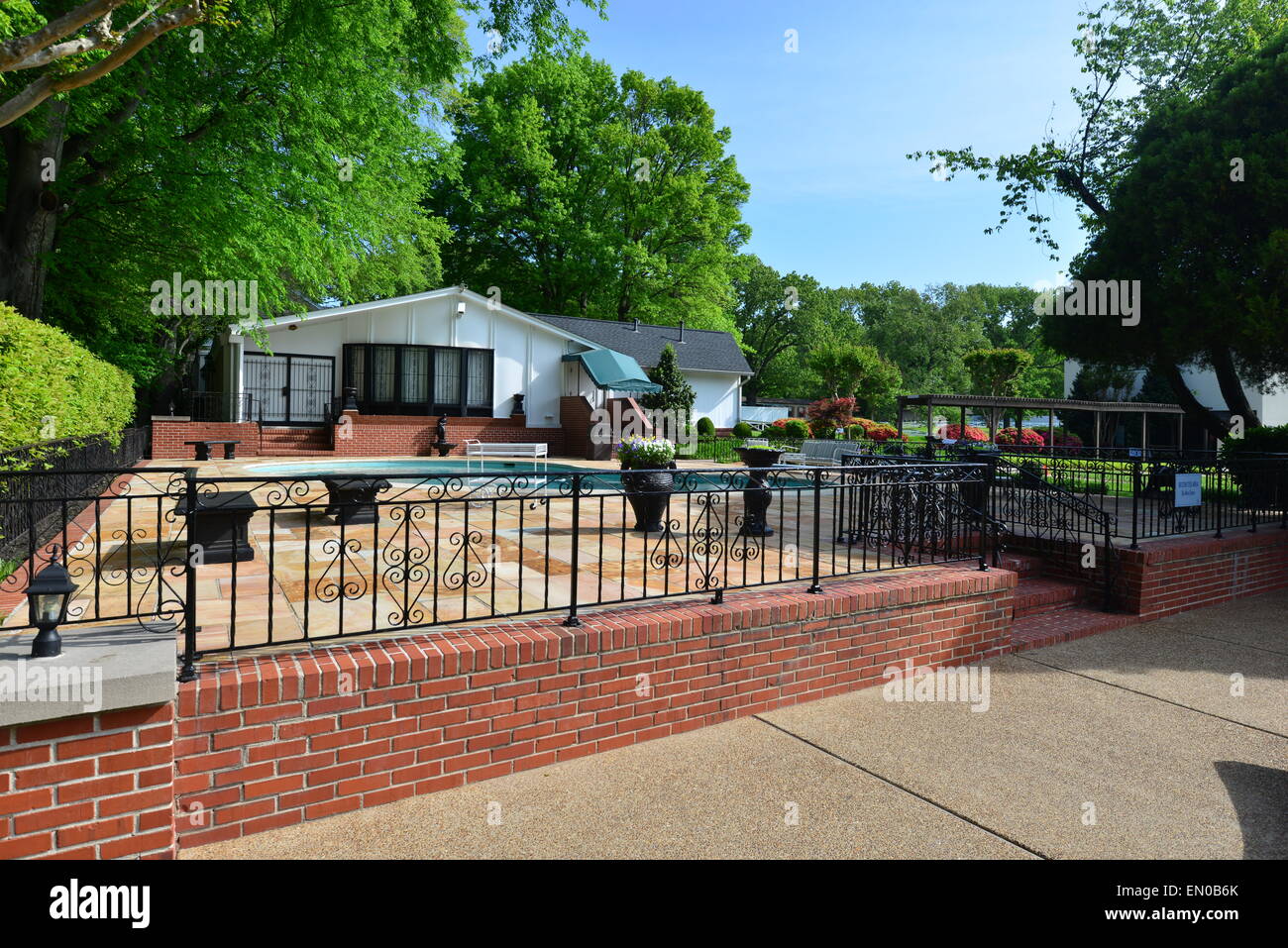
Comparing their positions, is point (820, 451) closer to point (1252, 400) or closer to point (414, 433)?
point (414, 433)

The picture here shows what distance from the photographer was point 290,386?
21297 millimetres

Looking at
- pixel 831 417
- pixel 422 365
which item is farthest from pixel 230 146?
pixel 831 417

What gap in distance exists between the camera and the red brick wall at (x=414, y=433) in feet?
67.2

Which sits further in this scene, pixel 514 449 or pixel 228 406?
pixel 228 406

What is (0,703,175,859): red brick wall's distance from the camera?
269 cm

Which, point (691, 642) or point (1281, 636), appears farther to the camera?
point (1281, 636)

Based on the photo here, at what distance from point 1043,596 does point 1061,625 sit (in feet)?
1.66

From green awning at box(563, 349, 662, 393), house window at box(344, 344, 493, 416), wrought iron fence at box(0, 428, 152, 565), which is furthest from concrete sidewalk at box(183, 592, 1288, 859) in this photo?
house window at box(344, 344, 493, 416)

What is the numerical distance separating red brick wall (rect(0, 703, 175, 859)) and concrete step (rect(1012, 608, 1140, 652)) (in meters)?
5.97

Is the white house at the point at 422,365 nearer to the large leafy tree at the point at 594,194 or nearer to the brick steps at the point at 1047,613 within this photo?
the large leafy tree at the point at 594,194
